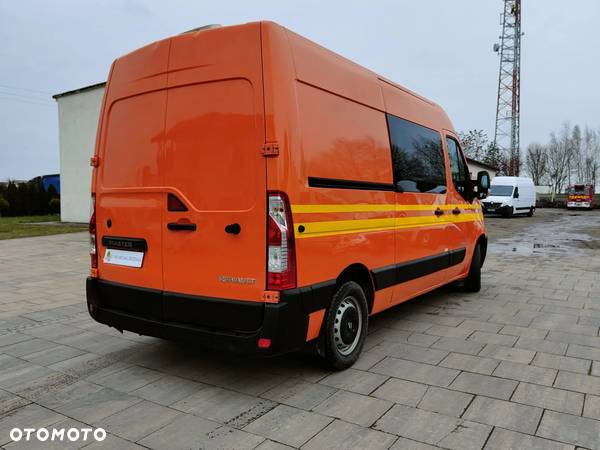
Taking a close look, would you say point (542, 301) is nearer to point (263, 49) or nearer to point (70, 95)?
point (263, 49)

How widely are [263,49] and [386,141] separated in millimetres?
1613

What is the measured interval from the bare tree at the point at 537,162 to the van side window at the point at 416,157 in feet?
226

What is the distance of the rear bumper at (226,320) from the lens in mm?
3246

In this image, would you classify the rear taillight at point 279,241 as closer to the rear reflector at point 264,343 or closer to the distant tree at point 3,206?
the rear reflector at point 264,343

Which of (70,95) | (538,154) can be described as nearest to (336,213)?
(70,95)

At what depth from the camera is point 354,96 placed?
409cm

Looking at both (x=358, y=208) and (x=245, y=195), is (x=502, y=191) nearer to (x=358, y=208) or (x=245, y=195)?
(x=358, y=208)

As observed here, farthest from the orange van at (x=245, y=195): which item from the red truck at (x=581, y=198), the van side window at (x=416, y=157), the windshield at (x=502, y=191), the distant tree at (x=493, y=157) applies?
the distant tree at (x=493, y=157)

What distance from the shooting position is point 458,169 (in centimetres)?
639

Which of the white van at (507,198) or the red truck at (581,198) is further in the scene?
the red truck at (581,198)

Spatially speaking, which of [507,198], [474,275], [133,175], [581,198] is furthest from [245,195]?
[581,198]

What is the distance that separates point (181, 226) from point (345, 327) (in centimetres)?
153

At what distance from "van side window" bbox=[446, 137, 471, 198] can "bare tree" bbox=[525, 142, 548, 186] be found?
67.8 meters

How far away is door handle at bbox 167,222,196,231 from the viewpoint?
11.6 ft
